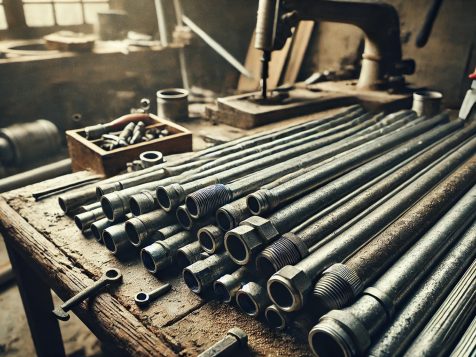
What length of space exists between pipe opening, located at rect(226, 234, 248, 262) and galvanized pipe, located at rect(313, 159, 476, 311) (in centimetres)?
24

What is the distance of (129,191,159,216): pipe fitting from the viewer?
134 centimetres

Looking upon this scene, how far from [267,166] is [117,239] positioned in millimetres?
694

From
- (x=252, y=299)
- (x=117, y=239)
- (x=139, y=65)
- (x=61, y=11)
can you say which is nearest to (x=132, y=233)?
(x=117, y=239)

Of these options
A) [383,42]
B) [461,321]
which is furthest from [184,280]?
[383,42]

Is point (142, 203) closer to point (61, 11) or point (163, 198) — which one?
point (163, 198)

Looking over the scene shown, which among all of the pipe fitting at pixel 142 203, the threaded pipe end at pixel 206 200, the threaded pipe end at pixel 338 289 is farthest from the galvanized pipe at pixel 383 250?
the pipe fitting at pixel 142 203

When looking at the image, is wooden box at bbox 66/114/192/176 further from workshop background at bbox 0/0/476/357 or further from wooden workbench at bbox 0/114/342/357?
workshop background at bbox 0/0/476/357

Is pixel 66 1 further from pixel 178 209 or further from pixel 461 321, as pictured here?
pixel 461 321

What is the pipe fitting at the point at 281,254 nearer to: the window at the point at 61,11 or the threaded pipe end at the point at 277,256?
the threaded pipe end at the point at 277,256

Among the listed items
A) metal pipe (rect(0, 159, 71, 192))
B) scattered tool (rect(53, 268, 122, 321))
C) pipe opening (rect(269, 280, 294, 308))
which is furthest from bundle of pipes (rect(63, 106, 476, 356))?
metal pipe (rect(0, 159, 71, 192))

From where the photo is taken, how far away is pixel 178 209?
133cm

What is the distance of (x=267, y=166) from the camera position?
1.68 m

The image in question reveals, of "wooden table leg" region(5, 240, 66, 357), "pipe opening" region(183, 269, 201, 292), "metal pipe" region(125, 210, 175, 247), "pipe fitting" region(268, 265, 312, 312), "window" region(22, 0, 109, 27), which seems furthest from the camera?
"window" region(22, 0, 109, 27)

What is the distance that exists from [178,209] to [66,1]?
498 cm
